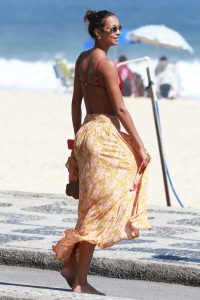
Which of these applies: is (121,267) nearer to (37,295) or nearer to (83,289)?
(83,289)

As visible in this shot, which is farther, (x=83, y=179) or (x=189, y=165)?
(x=189, y=165)

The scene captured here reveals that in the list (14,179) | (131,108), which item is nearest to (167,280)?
(14,179)

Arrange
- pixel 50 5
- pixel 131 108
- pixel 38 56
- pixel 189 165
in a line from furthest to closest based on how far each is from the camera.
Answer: pixel 50 5, pixel 38 56, pixel 131 108, pixel 189 165

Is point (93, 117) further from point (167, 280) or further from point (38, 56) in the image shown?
point (38, 56)

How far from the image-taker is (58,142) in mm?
20047

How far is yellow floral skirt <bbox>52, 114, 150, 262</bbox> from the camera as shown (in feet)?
22.2

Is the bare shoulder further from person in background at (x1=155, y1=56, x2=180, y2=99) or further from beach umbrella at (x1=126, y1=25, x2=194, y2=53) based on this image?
beach umbrella at (x1=126, y1=25, x2=194, y2=53)

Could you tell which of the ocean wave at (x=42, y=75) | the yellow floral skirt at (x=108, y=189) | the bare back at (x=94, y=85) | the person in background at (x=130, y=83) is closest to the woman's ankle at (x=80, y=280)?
Result: the yellow floral skirt at (x=108, y=189)

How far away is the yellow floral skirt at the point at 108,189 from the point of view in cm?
678

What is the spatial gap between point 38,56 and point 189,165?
37197 millimetres

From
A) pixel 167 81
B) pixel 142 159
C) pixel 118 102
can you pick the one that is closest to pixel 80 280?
pixel 142 159

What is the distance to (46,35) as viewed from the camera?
63000mm

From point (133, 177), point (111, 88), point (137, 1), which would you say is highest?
point (137, 1)

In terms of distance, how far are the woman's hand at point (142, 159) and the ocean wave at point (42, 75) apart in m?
27.8
